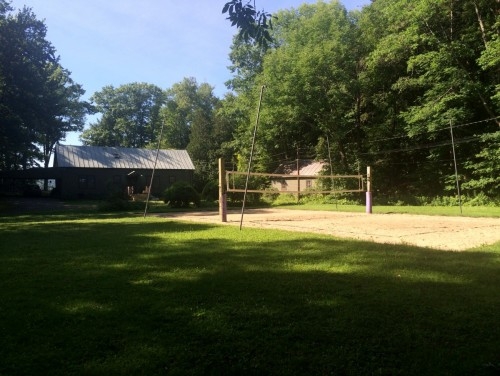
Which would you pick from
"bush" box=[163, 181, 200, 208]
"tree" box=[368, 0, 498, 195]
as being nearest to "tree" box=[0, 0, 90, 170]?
"bush" box=[163, 181, 200, 208]

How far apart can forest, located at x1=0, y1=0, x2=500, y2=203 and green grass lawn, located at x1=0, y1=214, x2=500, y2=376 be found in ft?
50.9

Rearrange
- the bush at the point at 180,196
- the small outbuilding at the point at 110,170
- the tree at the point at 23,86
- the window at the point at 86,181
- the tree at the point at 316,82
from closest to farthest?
the bush at the point at 180,196 → the tree at the point at 23,86 → the tree at the point at 316,82 → the small outbuilding at the point at 110,170 → the window at the point at 86,181

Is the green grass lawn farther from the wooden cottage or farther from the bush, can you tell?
the wooden cottage

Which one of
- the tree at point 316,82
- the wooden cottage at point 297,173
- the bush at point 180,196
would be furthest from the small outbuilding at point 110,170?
the bush at point 180,196

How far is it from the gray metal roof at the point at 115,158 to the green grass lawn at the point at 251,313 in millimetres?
32661

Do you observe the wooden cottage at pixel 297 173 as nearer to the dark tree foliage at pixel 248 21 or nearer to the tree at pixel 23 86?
the tree at pixel 23 86

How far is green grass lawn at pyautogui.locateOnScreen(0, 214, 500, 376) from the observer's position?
3014 millimetres

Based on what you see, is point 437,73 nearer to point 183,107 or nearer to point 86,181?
point 86,181

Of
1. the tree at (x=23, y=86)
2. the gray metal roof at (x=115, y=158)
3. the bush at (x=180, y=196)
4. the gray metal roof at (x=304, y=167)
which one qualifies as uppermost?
the tree at (x=23, y=86)

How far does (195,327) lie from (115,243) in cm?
554

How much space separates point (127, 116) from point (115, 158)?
26719mm

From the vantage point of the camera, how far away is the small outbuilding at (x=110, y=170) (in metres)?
37.1

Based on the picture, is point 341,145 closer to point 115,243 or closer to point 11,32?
point 11,32

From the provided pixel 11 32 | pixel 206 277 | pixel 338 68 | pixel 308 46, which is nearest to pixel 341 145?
pixel 338 68
